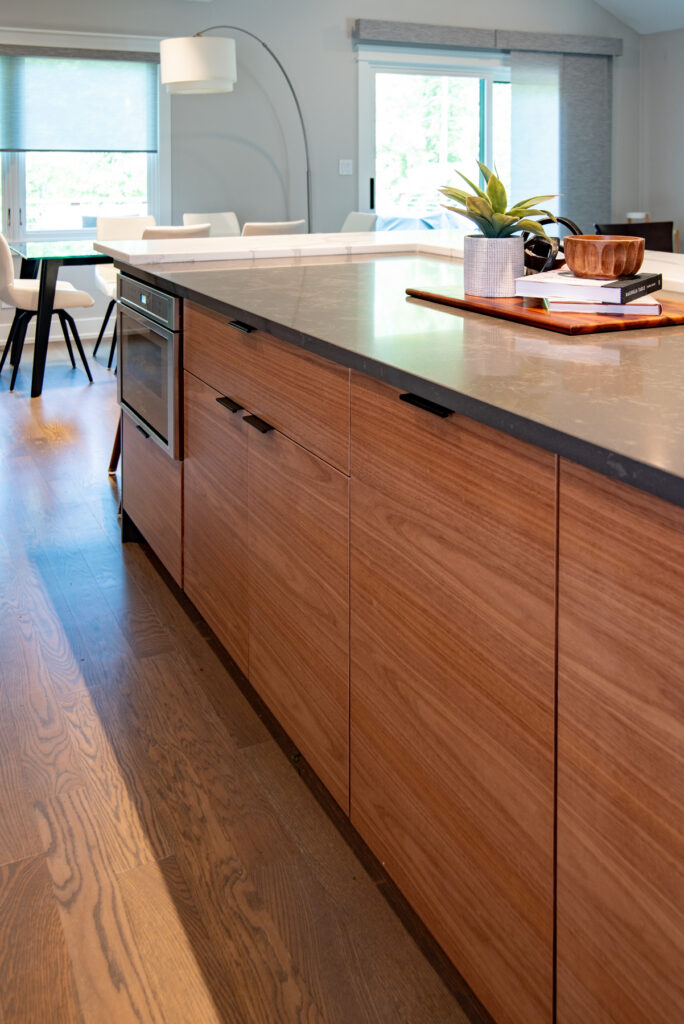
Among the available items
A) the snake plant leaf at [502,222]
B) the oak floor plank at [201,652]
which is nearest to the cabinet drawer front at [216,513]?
the oak floor plank at [201,652]

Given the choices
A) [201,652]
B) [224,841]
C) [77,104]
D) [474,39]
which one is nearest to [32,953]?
[224,841]

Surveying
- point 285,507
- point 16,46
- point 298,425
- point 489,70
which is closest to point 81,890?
point 285,507

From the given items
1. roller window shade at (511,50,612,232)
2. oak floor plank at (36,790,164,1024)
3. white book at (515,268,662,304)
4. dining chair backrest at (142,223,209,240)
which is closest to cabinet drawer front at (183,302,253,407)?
white book at (515,268,662,304)

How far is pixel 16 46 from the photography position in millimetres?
6539

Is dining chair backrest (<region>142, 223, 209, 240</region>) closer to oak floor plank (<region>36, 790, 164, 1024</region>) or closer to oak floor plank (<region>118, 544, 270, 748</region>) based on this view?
oak floor plank (<region>118, 544, 270, 748</region>)

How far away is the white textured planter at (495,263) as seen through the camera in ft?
5.56

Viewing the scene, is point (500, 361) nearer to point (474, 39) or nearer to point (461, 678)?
point (461, 678)

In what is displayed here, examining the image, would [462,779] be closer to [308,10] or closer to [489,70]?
[308,10]

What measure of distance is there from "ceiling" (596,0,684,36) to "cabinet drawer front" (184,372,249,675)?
7.37m

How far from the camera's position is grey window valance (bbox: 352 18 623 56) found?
24.4 feet

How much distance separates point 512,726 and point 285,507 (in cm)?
71

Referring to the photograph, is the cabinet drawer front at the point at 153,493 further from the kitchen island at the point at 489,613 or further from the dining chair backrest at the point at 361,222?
the dining chair backrest at the point at 361,222

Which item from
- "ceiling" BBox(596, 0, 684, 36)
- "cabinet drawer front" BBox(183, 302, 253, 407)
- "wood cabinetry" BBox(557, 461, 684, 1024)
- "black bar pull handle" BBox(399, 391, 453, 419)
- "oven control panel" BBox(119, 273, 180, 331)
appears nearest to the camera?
"wood cabinetry" BBox(557, 461, 684, 1024)

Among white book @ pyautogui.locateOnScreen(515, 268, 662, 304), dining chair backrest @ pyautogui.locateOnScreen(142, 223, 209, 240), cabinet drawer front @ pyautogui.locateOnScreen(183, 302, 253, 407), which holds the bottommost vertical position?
cabinet drawer front @ pyautogui.locateOnScreen(183, 302, 253, 407)
